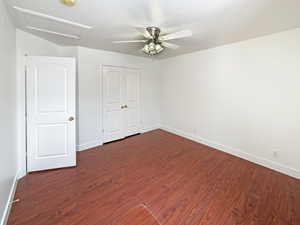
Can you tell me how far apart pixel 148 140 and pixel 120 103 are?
1.41 m

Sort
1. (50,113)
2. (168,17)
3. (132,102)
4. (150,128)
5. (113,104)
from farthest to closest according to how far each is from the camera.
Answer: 1. (150,128)
2. (132,102)
3. (113,104)
4. (50,113)
5. (168,17)

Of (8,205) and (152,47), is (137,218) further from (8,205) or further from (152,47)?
(152,47)

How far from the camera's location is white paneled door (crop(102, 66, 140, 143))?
3926mm

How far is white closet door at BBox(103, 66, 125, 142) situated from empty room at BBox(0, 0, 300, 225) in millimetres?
32

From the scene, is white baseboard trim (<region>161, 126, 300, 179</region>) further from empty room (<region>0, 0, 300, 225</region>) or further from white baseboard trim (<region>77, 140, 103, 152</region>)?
white baseboard trim (<region>77, 140, 103, 152</region>)

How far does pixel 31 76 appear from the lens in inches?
95.0

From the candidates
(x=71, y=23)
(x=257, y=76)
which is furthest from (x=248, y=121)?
(x=71, y=23)

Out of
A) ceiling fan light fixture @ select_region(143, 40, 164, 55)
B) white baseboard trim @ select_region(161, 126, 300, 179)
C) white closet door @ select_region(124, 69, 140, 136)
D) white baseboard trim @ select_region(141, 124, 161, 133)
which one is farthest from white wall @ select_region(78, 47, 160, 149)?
white baseboard trim @ select_region(161, 126, 300, 179)

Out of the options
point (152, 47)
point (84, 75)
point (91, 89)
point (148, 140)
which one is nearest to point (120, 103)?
point (91, 89)

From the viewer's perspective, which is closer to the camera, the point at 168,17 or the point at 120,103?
the point at 168,17

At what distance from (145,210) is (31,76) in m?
2.81

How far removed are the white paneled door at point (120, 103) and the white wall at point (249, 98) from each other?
156 cm

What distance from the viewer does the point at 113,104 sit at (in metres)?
4.10

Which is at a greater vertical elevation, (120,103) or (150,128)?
(120,103)
